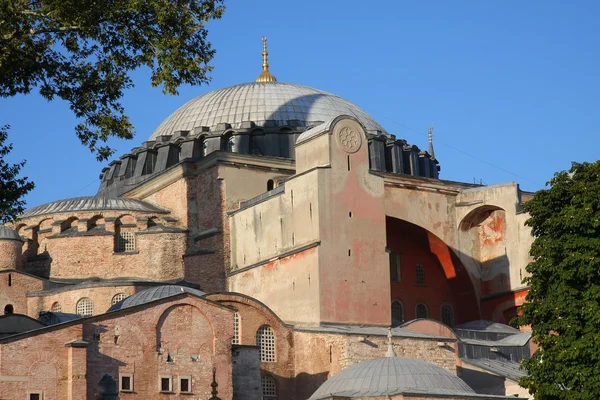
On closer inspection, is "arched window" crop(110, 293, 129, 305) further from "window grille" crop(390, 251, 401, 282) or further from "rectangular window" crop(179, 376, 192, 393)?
"window grille" crop(390, 251, 401, 282)

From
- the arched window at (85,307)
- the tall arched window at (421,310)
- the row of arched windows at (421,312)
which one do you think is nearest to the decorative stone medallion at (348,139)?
the row of arched windows at (421,312)

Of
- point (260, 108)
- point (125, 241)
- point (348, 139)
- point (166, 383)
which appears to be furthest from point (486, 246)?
point (166, 383)

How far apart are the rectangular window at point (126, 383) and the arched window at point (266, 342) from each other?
5.63 m

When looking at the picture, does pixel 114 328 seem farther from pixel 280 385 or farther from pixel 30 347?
pixel 280 385

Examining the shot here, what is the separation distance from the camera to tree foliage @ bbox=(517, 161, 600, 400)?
31.6m

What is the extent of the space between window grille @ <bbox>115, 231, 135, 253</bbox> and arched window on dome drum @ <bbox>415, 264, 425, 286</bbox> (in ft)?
36.1

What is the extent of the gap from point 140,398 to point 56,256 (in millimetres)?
14173

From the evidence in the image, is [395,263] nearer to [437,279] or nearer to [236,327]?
[437,279]

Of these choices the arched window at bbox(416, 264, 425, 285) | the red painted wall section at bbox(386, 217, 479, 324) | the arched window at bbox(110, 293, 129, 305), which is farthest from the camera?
the arched window at bbox(416, 264, 425, 285)

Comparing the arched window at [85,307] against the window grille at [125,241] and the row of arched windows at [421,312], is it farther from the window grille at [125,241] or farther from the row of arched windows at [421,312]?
the row of arched windows at [421,312]

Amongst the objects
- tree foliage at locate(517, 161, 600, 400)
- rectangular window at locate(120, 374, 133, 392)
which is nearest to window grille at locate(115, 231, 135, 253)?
rectangular window at locate(120, 374, 133, 392)

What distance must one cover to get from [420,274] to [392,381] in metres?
16.5

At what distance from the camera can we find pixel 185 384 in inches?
1465

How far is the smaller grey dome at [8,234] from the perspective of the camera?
4856 cm
